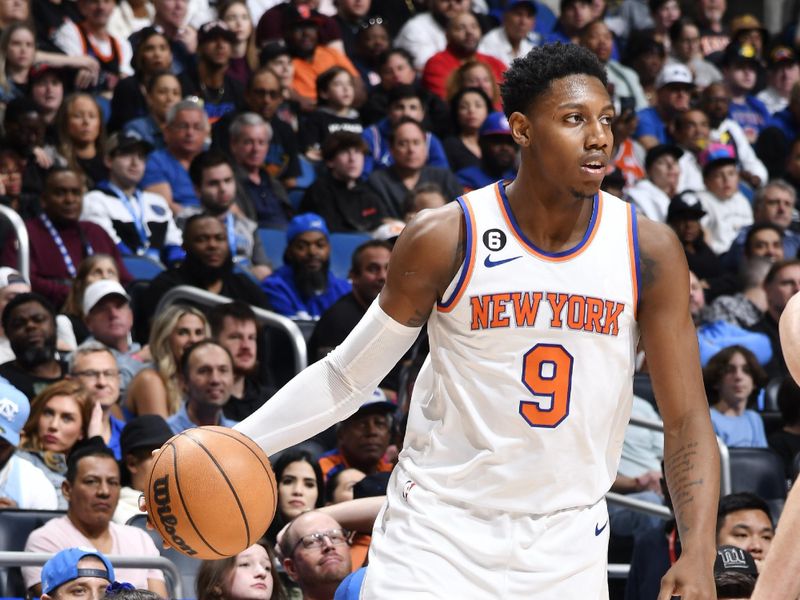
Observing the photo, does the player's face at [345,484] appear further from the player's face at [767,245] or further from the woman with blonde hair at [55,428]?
the player's face at [767,245]

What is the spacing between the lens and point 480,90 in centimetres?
1213

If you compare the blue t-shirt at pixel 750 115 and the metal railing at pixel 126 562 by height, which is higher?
the blue t-shirt at pixel 750 115

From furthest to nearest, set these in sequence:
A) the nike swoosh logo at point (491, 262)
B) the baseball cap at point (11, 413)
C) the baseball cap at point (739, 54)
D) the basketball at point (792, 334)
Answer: the baseball cap at point (739, 54) → the baseball cap at point (11, 413) → the nike swoosh logo at point (491, 262) → the basketball at point (792, 334)

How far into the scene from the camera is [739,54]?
15.0 m

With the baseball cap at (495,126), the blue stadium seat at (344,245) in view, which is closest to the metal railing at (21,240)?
the blue stadium seat at (344,245)

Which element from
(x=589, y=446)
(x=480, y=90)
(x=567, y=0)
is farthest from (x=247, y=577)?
(x=567, y=0)

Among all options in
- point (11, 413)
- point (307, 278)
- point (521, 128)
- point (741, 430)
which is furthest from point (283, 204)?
point (521, 128)

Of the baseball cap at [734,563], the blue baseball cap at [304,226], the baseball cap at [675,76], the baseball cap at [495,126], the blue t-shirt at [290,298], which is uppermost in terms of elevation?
the baseball cap at [675,76]

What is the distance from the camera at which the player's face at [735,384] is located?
8344 mm

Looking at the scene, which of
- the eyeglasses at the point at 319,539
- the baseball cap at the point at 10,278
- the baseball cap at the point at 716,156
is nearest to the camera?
the eyeglasses at the point at 319,539

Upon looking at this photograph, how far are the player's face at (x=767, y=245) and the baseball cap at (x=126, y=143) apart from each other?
4.37m

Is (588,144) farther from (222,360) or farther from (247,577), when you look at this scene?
(222,360)

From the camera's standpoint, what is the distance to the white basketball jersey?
3197mm

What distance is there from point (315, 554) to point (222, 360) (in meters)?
2.12
